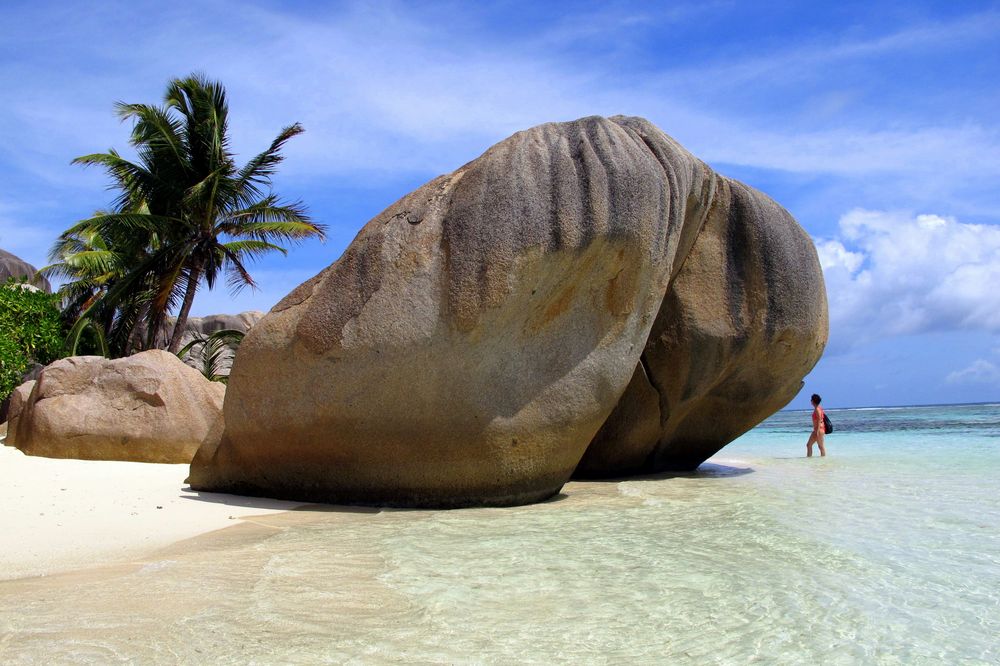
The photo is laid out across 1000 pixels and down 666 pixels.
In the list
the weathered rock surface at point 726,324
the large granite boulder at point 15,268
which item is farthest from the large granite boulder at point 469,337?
the large granite boulder at point 15,268

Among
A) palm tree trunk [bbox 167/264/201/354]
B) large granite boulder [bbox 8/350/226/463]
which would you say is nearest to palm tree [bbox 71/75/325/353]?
palm tree trunk [bbox 167/264/201/354]

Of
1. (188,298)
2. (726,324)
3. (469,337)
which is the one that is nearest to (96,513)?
(469,337)

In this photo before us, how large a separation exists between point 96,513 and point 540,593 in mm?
3155

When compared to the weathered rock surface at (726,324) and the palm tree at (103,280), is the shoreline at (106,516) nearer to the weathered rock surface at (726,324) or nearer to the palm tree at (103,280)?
the weathered rock surface at (726,324)

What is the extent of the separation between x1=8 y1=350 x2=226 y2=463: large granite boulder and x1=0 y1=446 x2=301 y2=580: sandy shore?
0.83 meters

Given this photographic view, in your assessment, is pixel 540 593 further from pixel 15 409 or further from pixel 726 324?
pixel 15 409

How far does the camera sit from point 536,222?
18.0ft

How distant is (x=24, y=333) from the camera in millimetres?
14898

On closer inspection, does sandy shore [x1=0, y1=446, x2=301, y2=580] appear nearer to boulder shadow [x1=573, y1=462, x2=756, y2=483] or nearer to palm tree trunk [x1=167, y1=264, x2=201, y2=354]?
boulder shadow [x1=573, y1=462, x2=756, y2=483]

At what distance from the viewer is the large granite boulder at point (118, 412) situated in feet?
27.7

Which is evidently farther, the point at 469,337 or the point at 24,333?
the point at 24,333

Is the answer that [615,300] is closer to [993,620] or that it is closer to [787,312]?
[787,312]

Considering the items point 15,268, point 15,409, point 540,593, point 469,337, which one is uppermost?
point 15,268

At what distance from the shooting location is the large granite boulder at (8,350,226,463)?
8.44 meters
